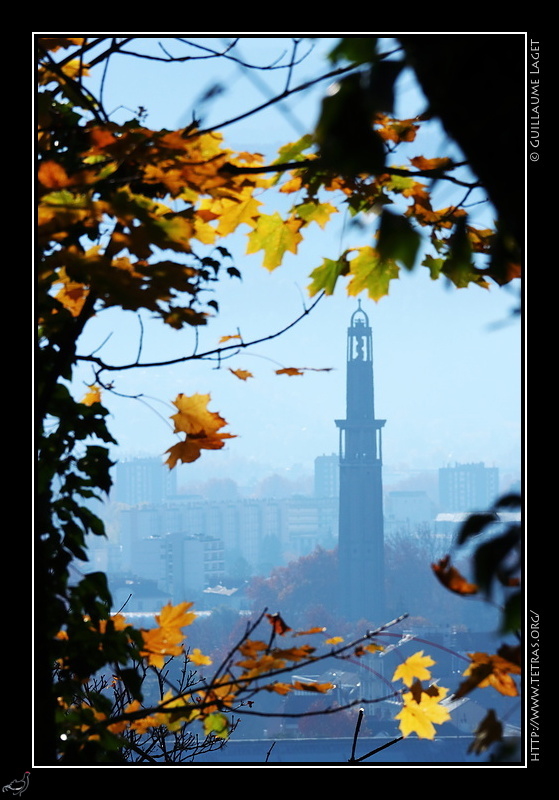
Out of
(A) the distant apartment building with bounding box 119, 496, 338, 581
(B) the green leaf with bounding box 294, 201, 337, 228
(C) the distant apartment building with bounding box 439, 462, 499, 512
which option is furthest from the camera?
(C) the distant apartment building with bounding box 439, 462, 499, 512

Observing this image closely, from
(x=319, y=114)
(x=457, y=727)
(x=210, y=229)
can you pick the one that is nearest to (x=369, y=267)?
(x=210, y=229)

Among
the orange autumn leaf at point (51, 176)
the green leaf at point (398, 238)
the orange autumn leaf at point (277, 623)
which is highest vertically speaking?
the orange autumn leaf at point (51, 176)

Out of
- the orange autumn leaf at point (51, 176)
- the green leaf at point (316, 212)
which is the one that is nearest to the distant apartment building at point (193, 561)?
the green leaf at point (316, 212)

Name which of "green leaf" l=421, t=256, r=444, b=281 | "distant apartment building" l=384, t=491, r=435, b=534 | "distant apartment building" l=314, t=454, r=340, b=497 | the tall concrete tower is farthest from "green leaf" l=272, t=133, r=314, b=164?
"distant apartment building" l=384, t=491, r=435, b=534

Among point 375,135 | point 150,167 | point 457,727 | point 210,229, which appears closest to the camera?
point 375,135

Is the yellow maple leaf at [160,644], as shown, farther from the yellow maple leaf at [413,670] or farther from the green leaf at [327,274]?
the green leaf at [327,274]
